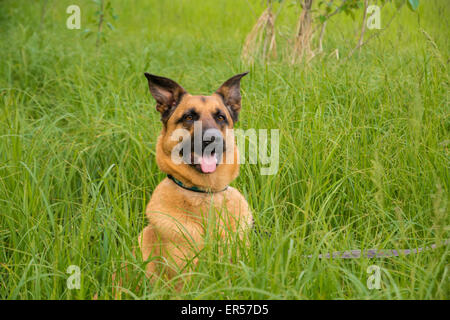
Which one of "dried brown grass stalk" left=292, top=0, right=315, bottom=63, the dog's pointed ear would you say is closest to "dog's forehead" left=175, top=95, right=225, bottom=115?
the dog's pointed ear

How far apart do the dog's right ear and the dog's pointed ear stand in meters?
0.30

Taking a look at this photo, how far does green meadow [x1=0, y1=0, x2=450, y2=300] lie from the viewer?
6.95 feet

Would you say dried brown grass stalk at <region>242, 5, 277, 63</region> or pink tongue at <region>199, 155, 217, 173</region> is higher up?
dried brown grass stalk at <region>242, 5, 277, 63</region>

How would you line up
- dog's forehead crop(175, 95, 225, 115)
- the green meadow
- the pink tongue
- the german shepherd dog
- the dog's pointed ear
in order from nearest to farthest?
the green meadow < the german shepherd dog < the pink tongue < dog's forehead crop(175, 95, 225, 115) < the dog's pointed ear

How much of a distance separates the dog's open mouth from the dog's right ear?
43 centimetres

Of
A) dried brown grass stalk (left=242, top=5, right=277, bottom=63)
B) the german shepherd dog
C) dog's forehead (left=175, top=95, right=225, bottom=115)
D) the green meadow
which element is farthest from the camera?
dried brown grass stalk (left=242, top=5, right=277, bottom=63)

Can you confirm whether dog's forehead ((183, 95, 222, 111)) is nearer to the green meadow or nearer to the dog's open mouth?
the dog's open mouth

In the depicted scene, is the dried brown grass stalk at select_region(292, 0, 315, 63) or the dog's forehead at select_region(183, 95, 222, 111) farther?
the dried brown grass stalk at select_region(292, 0, 315, 63)

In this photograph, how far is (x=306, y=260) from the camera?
7.38 ft

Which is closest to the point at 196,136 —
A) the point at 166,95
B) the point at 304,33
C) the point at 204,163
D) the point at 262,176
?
the point at 204,163

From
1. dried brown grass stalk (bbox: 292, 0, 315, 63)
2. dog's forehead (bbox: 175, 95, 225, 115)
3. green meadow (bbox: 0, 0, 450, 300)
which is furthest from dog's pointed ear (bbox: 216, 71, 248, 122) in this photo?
dried brown grass stalk (bbox: 292, 0, 315, 63)

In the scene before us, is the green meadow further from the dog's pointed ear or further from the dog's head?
the dog's pointed ear

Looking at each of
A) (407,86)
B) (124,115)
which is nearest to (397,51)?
(407,86)

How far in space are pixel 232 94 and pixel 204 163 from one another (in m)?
0.64
